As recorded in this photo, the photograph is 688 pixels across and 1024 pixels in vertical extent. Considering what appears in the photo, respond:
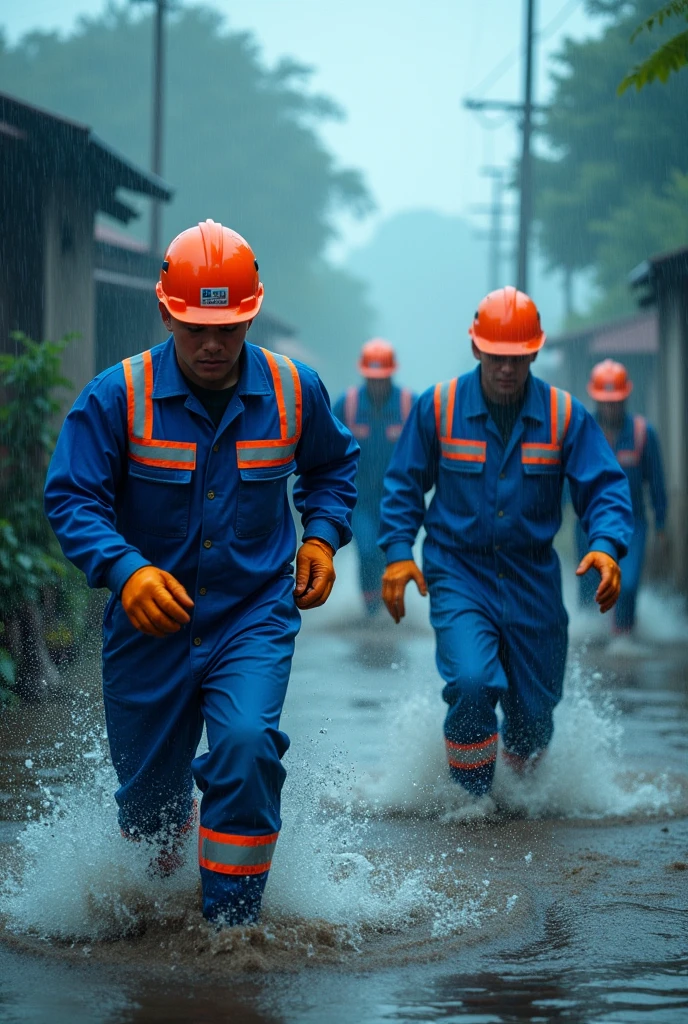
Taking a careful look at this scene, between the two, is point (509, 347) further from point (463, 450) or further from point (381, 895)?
point (381, 895)

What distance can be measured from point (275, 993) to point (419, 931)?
67 centimetres

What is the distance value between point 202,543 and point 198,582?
106 mm

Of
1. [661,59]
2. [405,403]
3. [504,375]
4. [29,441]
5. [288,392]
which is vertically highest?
[661,59]

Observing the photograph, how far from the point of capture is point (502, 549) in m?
5.84

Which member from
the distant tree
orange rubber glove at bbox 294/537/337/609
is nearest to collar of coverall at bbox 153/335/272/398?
orange rubber glove at bbox 294/537/337/609

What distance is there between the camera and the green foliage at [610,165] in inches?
1409

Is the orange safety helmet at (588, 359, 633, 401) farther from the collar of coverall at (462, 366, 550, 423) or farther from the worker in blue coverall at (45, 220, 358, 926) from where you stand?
the worker in blue coverall at (45, 220, 358, 926)

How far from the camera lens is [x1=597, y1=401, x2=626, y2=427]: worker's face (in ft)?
36.1

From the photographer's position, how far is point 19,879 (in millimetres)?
4652

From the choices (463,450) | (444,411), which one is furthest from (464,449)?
(444,411)

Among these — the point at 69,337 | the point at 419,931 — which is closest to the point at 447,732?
the point at 419,931

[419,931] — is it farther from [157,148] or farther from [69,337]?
[157,148]

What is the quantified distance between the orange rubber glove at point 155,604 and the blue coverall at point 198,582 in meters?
0.08

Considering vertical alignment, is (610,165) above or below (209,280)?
above
